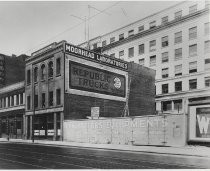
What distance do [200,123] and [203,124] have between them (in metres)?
0.26

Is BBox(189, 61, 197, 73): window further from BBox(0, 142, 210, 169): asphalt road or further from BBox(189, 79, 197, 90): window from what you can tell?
BBox(0, 142, 210, 169): asphalt road

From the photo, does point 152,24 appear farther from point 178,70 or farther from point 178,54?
point 178,70

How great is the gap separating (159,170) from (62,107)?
23.8m

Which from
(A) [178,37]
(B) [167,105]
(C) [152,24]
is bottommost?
(B) [167,105]

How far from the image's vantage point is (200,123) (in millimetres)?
21953

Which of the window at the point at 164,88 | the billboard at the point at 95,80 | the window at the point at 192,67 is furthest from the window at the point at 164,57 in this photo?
the billboard at the point at 95,80

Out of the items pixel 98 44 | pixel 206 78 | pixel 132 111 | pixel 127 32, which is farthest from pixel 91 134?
pixel 98 44

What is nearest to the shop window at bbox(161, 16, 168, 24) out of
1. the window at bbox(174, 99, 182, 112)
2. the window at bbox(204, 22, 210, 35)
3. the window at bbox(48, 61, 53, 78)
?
the window at bbox(204, 22, 210, 35)

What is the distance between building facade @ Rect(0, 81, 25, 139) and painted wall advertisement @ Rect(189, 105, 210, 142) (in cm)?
2595

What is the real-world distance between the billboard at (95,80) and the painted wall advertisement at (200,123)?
53.8 feet

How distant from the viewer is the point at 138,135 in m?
26.6

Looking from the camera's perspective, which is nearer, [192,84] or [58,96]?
[58,96]

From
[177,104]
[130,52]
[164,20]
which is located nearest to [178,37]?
[164,20]

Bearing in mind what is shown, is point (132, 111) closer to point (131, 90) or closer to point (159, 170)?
point (131, 90)
